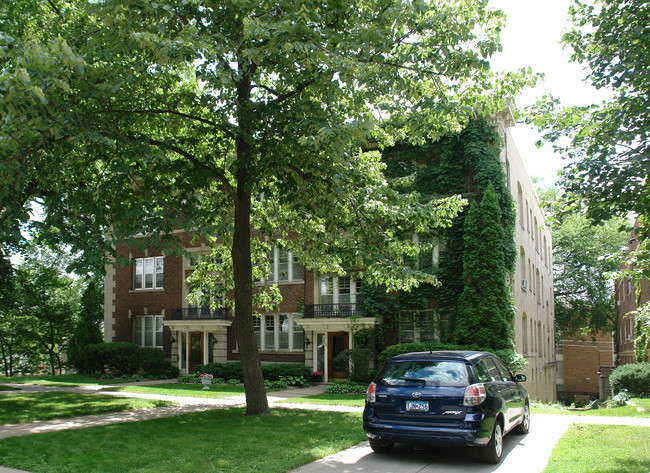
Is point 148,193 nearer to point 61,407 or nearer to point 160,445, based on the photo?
point 160,445

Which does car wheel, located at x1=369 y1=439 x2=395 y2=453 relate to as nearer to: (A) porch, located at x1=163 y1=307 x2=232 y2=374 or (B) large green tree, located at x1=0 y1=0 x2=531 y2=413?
(B) large green tree, located at x1=0 y1=0 x2=531 y2=413

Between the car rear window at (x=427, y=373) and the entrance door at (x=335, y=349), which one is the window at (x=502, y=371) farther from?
the entrance door at (x=335, y=349)

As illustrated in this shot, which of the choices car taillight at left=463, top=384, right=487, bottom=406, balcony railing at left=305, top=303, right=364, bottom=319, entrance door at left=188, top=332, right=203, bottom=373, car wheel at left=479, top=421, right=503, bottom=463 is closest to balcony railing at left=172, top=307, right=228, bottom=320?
entrance door at left=188, top=332, right=203, bottom=373

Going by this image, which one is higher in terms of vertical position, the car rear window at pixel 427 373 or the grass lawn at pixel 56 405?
the car rear window at pixel 427 373

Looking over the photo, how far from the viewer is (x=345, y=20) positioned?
11.5m

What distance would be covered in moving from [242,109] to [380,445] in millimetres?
7261

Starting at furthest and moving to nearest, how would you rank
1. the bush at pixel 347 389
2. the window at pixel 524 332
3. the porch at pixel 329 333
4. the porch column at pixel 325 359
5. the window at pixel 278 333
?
1. the window at pixel 524 332
2. the window at pixel 278 333
3. the porch column at pixel 325 359
4. the porch at pixel 329 333
5. the bush at pixel 347 389

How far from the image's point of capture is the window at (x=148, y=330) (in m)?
30.9

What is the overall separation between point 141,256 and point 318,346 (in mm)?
12514

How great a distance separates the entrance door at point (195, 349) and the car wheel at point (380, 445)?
21.7 metres

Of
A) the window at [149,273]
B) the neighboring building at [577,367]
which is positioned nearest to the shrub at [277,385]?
the window at [149,273]

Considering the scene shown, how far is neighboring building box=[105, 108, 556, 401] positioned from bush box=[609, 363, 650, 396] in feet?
13.3

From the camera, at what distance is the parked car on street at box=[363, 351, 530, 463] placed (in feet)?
25.5

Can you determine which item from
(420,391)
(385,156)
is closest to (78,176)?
(420,391)
